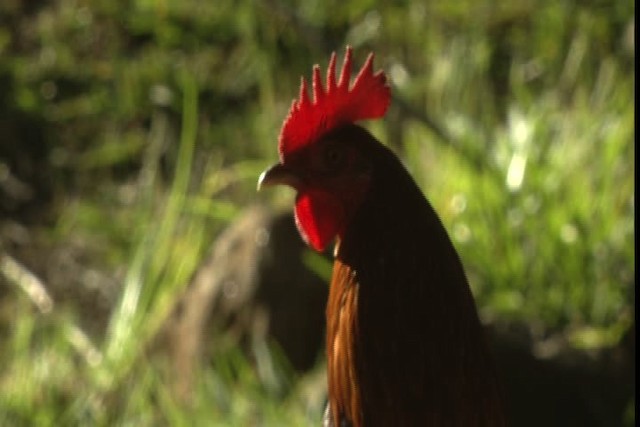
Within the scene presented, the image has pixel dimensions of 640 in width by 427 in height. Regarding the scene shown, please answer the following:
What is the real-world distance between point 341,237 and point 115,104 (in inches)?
115

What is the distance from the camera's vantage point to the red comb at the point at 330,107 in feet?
6.37

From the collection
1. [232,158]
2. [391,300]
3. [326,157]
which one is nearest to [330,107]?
[326,157]

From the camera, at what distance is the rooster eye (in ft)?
6.15

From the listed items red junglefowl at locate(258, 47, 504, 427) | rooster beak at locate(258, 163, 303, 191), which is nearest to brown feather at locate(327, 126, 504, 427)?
red junglefowl at locate(258, 47, 504, 427)

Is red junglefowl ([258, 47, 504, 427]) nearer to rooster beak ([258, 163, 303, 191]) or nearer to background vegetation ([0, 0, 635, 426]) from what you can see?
rooster beak ([258, 163, 303, 191])

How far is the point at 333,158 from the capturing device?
1.88 m

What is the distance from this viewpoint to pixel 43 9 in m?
5.13

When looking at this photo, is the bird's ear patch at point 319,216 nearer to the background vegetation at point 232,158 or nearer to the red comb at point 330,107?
the red comb at point 330,107

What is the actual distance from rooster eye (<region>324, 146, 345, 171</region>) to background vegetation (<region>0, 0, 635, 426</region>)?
126 centimetres

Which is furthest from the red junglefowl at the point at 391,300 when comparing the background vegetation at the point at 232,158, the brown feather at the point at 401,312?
the background vegetation at the point at 232,158

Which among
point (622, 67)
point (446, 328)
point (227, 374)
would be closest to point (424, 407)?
point (446, 328)

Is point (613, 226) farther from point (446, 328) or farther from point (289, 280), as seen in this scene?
point (446, 328)

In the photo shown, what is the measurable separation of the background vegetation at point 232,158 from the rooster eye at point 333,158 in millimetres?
1255

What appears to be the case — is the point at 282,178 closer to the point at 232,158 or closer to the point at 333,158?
the point at 333,158
